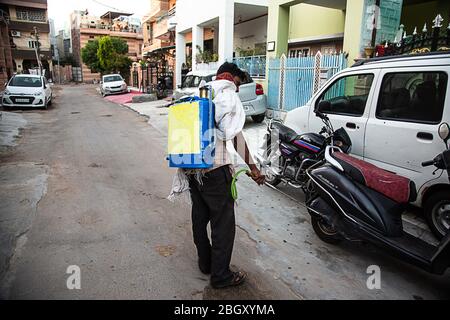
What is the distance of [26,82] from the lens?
49.7ft

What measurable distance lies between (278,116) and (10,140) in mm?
7283

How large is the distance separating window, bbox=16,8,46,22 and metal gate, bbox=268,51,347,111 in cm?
4293

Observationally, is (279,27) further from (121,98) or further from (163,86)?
(121,98)

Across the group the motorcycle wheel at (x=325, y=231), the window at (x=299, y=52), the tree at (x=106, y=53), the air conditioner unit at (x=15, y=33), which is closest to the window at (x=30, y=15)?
the air conditioner unit at (x=15, y=33)

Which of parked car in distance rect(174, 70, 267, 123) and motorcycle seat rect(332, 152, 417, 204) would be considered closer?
motorcycle seat rect(332, 152, 417, 204)

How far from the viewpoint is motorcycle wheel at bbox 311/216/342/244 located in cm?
342

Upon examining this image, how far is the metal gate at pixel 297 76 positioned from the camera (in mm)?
8586

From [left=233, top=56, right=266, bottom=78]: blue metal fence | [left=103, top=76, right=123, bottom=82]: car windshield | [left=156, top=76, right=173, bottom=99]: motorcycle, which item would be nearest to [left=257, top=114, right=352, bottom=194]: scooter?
[left=233, top=56, right=266, bottom=78]: blue metal fence

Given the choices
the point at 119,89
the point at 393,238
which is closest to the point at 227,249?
the point at 393,238

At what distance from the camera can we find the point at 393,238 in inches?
114

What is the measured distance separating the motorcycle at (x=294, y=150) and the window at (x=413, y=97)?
59 centimetres

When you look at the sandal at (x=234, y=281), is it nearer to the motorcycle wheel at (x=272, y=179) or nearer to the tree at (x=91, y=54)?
the motorcycle wheel at (x=272, y=179)

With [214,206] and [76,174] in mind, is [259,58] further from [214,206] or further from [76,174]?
[214,206]

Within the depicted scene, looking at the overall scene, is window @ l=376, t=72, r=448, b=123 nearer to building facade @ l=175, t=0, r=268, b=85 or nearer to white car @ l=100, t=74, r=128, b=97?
building facade @ l=175, t=0, r=268, b=85
